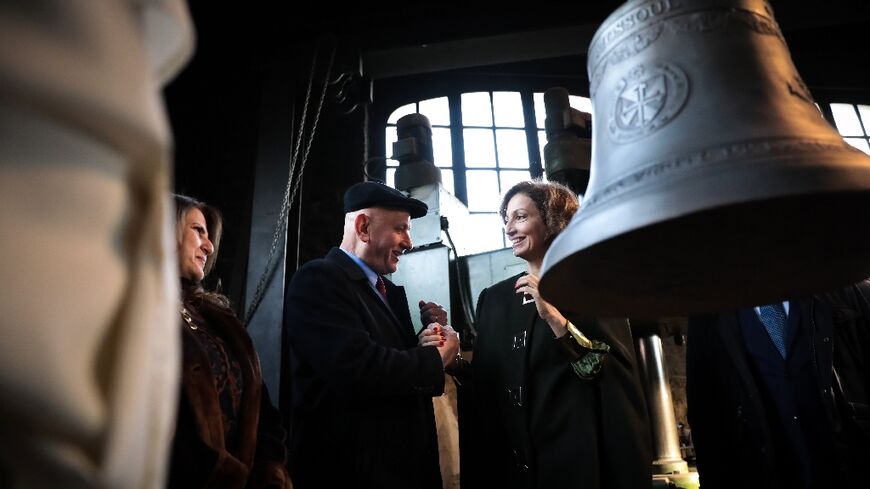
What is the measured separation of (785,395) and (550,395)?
2.50 ft

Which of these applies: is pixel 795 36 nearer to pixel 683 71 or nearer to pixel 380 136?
pixel 380 136

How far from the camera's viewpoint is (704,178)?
832 mm

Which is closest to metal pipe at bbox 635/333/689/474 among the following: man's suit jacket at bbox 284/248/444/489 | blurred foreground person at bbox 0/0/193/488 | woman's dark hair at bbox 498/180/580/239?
woman's dark hair at bbox 498/180/580/239

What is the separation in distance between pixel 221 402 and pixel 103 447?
1.27 meters

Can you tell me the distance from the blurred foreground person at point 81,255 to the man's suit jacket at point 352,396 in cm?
144

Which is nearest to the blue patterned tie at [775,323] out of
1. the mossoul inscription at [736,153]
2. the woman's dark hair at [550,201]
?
the woman's dark hair at [550,201]

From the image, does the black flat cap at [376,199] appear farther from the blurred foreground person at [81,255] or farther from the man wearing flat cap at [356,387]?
the blurred foreground person at [81,255]

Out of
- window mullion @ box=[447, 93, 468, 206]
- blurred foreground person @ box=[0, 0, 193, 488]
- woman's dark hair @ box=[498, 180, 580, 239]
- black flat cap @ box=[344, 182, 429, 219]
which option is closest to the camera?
blurred foreground person @ box=[0, 0, 193, 488]

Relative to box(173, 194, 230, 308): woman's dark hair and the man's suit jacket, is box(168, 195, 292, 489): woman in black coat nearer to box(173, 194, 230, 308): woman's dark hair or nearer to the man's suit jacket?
box(173, 194, 230, 308): woman's dark hair

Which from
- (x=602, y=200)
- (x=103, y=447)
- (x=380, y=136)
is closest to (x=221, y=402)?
(x=602, y=200)

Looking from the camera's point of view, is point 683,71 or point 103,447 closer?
point 103,447

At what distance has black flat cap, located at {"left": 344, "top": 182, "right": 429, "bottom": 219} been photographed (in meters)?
2.29

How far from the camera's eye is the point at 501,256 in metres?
3.98

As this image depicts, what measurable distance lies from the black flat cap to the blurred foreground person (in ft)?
6.41
